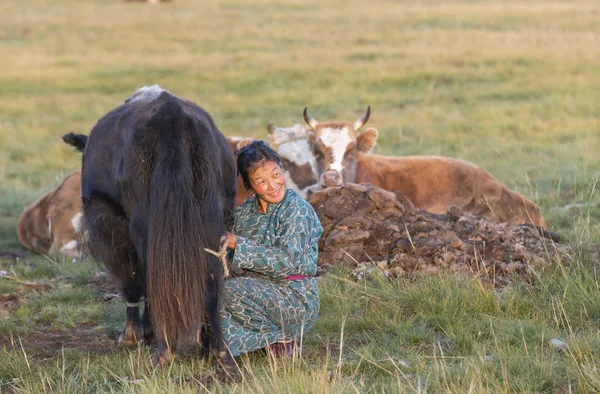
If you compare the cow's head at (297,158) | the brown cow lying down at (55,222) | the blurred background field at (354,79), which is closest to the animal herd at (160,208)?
the brown cow lying down at (55,222)

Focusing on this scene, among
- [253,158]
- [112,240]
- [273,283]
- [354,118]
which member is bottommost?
[354,118]

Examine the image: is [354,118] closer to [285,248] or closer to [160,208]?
[285,248]

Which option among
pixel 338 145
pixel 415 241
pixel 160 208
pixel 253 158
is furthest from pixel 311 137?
pixel 160 208

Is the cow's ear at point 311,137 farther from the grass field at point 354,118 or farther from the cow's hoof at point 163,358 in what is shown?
the cow's hoof at point 163,358

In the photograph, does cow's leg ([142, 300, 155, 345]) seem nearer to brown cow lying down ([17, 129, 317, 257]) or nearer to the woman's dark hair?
the woman's dark hair

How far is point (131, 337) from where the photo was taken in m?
5.18

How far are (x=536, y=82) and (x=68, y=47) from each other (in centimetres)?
1308

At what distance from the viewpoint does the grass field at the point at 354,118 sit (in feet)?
14.4

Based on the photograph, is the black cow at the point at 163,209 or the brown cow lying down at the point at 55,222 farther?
the brown cow lying down at the point at 55,222

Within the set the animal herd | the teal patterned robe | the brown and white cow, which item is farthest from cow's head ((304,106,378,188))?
the teal patterned robe

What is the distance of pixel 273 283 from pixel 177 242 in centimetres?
77

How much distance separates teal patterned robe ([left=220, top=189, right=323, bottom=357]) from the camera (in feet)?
14.8

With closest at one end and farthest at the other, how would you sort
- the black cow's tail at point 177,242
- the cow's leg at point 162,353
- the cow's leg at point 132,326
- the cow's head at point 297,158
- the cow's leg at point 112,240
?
the black cow's tail at point 177,242 → the cow's leg at point 162,353 → the cow's leg at point 112,240 → the cow's leg at point 132,326 → the cow's head at point 297,158

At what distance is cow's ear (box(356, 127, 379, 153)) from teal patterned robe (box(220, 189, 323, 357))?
5290mm
